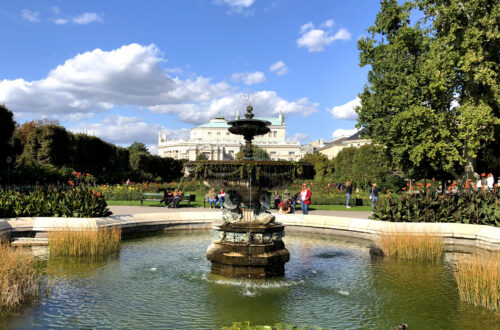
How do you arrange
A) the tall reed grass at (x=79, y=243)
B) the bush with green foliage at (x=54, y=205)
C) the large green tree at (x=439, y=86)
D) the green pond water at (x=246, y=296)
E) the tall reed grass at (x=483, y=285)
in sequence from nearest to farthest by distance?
the green pond water at (x=246, y=296)
the tall reed grass at (x=483, y=285)
the tall reed grass at (x=79, y=243)
the bush with green foliage at (x=54, y=205)
the large green tree at (x=439, y=86)

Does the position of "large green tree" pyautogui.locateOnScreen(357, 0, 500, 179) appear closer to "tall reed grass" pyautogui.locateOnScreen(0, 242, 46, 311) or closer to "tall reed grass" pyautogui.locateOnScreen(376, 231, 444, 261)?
"tall reed grass" pyautogui.locateOnScreen(376, 231, 444, 261)

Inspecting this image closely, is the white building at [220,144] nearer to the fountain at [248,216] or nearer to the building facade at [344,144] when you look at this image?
the building facade at [344,144]

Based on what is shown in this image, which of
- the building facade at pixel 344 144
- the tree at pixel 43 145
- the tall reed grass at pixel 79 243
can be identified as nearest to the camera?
the tall reed grass at pixel 79 243

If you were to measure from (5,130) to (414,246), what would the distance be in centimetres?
3711

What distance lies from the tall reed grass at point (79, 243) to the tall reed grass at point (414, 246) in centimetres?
652

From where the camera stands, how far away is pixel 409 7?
23.0 meters

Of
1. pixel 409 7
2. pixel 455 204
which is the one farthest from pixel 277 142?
pixel 455 204

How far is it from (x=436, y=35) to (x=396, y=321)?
21921 mm

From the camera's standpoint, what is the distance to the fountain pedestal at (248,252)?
25.4 ft

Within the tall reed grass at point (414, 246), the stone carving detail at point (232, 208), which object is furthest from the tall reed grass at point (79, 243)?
the tall reed grass at point (414, 246)

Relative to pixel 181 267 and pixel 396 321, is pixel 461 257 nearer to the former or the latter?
pixel 396 321

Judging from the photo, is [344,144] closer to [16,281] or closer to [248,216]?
[248,216]

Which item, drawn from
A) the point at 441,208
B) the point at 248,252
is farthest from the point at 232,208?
the point at 441,208

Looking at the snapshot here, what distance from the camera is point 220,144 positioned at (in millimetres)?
135750
